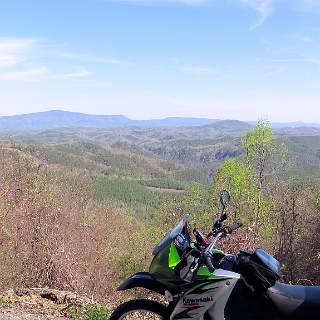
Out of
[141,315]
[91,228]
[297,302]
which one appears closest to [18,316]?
[141,315]

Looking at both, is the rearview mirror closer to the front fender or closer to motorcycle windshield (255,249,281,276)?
motorcycle windshield (255,249,281,276)

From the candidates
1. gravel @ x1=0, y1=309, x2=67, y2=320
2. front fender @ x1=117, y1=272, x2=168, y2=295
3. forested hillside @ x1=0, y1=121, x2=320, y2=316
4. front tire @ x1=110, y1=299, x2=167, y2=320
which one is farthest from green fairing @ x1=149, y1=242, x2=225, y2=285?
forested hillside @ x1=0, y1=121, x2=320, y2=316

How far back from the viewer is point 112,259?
20031 mm

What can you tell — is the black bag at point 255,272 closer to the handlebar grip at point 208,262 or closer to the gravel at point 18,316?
the handlebar grip at point 208,262

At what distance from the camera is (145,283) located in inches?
169

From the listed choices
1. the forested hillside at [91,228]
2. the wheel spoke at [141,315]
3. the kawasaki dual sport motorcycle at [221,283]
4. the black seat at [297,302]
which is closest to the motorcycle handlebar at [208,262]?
the kawasaki dual sport motorcycle at [221,283]

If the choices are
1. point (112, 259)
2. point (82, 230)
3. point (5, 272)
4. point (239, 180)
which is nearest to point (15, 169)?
point (82, 230)

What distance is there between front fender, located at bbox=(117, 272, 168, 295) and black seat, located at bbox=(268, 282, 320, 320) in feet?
3.27

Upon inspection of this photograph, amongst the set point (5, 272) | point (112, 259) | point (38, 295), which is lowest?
point (112, 259)

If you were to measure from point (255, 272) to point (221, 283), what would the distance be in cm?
32

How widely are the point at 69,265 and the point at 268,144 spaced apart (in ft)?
68.3

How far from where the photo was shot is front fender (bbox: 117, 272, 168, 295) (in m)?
4.24

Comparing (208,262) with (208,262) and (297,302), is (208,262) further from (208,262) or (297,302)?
(297,302)

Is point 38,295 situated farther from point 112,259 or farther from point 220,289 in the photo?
point 112,259
